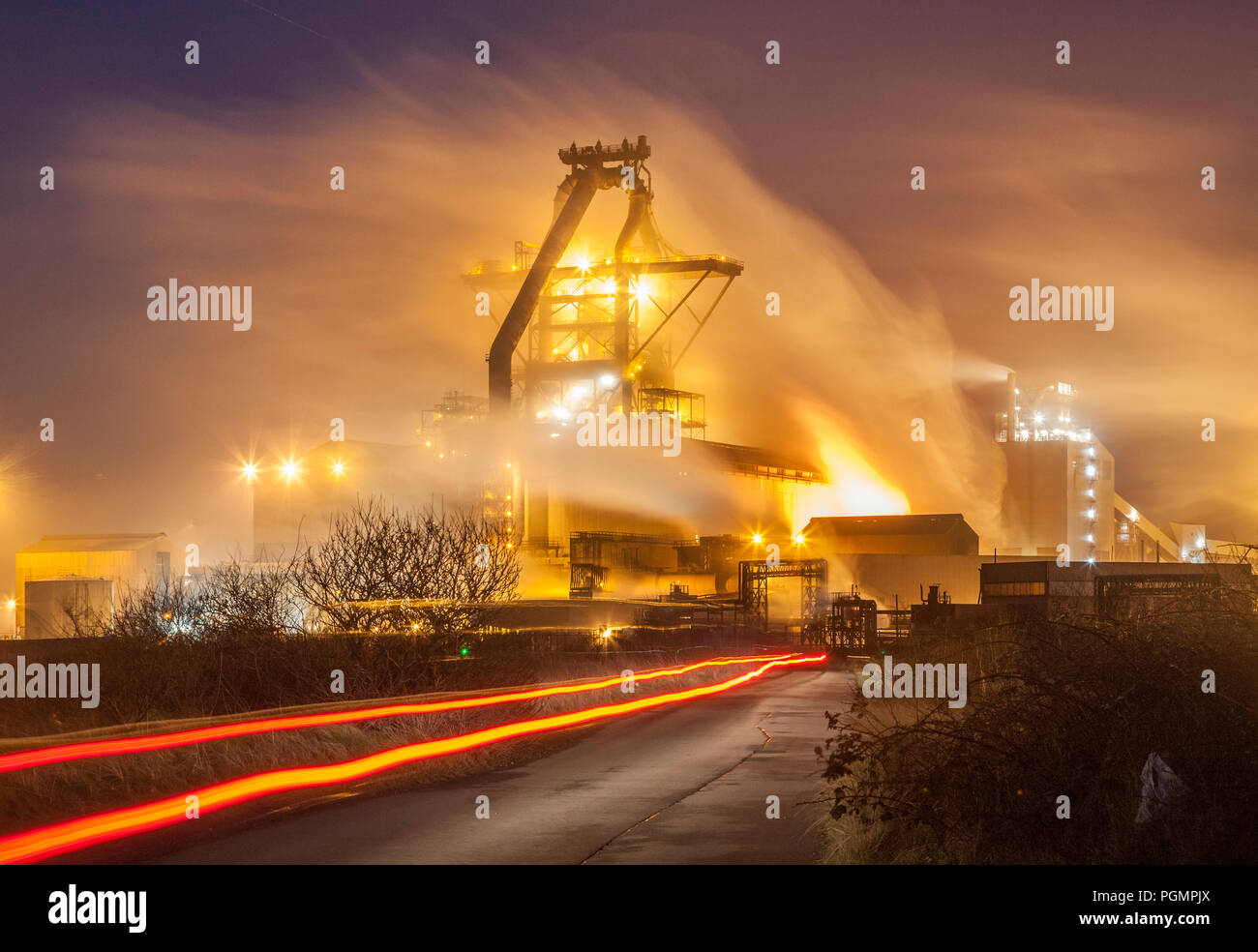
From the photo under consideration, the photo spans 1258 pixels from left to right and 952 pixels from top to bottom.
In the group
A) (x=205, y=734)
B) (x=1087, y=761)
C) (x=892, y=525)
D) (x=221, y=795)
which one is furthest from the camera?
(x=892, y=525)

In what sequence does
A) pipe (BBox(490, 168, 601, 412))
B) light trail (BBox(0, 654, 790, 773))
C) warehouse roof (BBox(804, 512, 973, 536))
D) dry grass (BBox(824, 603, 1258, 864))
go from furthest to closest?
1. warehouse roof (BBox(804, 512, 973, 536))
2. pipe (BBox(490, 168, 601, 412))
3. light trail (BBox(0, 654, 790, 773))
4. dry grass (BBox(824, 603, 1258, 864))

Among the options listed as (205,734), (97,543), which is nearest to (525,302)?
(97,543)

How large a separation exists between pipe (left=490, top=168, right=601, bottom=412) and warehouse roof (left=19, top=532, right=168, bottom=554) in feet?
75.8

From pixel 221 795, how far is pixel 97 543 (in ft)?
221

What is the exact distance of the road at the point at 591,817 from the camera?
10547 millimetres

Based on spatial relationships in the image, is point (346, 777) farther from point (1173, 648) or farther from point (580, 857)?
point (1173, 648)

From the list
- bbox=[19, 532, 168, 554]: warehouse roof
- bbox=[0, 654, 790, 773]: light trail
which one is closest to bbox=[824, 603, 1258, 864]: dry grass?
bbox=[0, 654, 790, 773]: light trail

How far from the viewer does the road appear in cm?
1055

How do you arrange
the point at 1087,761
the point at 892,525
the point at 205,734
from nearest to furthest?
the point at 1087,761
the point at 205,734
the point at 892,525

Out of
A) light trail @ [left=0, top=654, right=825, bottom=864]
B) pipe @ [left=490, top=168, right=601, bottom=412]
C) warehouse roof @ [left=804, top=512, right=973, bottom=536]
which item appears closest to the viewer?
light trail @ [left=0, top=654, right=825, bottom=864]

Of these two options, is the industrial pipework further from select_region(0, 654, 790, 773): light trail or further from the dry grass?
the dry grass

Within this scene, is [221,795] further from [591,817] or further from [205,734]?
[591,817]

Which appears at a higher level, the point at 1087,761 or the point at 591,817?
the point at 1087,761

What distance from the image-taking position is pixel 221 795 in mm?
11969
